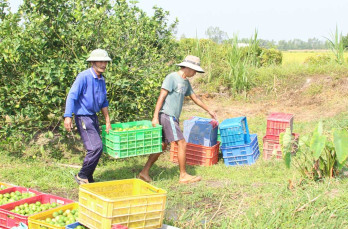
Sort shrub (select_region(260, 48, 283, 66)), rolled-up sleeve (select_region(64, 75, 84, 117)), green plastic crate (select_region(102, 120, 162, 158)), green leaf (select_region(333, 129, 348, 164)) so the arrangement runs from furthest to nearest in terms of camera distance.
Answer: shrub (select_region(260, 48, 283, 66)) → green plastic crate (select_region(102, 120, 162, 158)) → rolled-up sleeve (select_region(64, 75, 84, 117)) → green leaf (select_region(333, 129, 348, 164))

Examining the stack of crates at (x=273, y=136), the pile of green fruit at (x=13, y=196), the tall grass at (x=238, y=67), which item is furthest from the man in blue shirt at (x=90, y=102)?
the tall grass at (x=238, y=67)

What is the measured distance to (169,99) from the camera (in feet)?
20.0

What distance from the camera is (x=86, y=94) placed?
548cm

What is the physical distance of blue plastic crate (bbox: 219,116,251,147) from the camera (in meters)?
6.99

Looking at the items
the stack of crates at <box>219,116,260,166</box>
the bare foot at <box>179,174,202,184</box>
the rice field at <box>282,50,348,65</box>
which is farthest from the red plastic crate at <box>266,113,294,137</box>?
the rice field at <box>282,50,348,65</box>

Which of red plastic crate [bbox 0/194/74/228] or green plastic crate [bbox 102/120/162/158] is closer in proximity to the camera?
red plastic crate [bbox 0/194/74/228]

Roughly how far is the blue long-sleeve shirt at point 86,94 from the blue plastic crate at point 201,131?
208cm

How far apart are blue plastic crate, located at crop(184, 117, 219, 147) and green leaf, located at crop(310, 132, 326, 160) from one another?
2294mm

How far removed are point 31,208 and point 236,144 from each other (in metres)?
3.76

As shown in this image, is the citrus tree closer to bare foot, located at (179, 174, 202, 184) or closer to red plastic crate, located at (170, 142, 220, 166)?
red plastic crate, located at (170, 142, 220, 166)

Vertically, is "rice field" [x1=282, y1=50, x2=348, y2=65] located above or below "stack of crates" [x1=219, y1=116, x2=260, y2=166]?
above

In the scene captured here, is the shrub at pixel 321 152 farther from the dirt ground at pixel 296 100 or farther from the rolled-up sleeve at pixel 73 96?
the dirt ground at pixel 296 100

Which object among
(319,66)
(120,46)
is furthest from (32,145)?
(319,66)

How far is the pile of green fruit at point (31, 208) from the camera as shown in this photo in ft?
14.2
